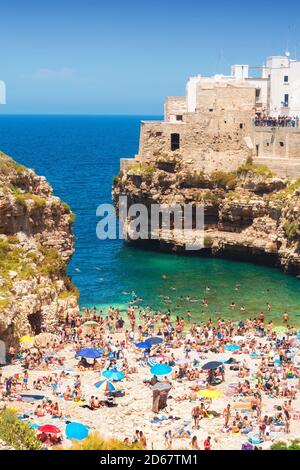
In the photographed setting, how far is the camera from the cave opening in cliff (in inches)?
1518

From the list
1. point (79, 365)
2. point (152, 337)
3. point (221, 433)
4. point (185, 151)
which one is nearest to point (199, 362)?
point (152, 337)

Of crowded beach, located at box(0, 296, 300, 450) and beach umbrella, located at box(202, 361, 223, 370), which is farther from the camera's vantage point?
beach umbrella, located at box(202, 361, 223, 370)

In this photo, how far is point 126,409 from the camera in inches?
1190

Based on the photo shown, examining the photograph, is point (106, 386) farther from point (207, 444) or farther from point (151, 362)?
point (207, 444)

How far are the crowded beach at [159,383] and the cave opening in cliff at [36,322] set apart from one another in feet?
1.52

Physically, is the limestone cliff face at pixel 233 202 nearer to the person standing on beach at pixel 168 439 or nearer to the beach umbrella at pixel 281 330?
the beach umbrella at pixel 281 330

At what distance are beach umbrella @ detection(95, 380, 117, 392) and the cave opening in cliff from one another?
7.73 meters

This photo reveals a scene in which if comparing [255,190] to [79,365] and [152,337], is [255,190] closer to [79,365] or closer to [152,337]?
[152,337]

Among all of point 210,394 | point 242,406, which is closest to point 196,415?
point 210,394

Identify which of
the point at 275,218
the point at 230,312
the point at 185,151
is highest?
the point at 185,151

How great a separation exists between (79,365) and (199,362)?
6.05m

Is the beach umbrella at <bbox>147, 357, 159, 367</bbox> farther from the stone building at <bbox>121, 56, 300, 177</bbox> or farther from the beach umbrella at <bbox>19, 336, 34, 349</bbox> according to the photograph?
the stone building at <bbox>121, 56, 300, 177</bbox>

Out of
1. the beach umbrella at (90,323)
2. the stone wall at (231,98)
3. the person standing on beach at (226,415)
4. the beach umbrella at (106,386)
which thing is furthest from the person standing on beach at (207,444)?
the stone wall at (231,98)

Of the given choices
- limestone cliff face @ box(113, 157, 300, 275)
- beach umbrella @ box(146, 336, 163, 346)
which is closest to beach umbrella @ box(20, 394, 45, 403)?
beach umbrella @ box(146, 336, 163, 346)
